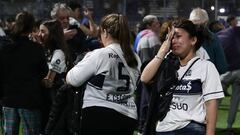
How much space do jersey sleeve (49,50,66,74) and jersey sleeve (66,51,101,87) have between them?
96.4 inches

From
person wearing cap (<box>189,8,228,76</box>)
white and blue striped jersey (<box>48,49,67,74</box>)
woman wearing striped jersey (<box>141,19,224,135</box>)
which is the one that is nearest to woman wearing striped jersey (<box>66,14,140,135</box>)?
woman wearing striped jersey (<box>141,19,224,135</box>)

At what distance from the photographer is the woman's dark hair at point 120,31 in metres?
5.61

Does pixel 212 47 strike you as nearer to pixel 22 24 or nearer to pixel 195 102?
pixel 22 24

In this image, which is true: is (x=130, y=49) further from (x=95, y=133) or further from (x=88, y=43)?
(x=88, y=43)

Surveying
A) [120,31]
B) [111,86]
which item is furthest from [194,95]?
[120,31]

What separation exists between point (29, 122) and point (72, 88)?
1.85m

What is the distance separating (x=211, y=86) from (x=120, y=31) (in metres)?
1.05

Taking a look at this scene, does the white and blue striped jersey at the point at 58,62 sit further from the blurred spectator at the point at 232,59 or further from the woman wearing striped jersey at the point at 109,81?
the blurred spectator at the point at 232,59

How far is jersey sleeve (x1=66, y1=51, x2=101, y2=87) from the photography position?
548 cm

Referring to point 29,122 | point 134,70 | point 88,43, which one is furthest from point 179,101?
point 88,43

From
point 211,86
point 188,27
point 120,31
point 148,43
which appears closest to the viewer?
point 211,86

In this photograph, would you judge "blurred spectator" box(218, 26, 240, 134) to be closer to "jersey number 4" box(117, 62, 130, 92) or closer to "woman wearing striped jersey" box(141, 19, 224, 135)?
"jersey number 4" box(117, 62, 130, 92)

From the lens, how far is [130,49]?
18.6ft

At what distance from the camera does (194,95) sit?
498 cm
